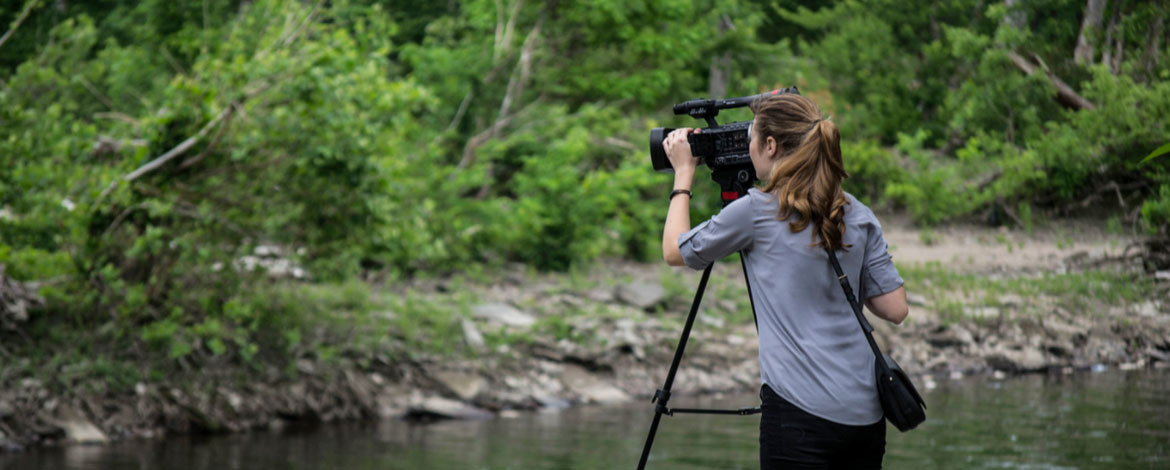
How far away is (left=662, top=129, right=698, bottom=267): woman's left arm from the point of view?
2.70 metres

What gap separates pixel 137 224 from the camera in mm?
8742

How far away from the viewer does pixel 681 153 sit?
2.94 metres

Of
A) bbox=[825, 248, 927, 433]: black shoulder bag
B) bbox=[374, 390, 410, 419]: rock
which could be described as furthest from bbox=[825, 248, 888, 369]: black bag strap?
bbox=[374, 390, 410, 419]: rock

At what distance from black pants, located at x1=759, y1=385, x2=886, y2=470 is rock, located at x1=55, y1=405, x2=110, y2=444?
7198mm

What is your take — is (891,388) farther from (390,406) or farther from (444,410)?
(390,406)

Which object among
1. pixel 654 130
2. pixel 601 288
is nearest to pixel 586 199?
pixel 601 288

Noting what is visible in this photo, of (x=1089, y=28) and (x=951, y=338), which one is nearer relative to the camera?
(x=1089, y=28)

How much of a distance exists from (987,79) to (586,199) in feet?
16.8

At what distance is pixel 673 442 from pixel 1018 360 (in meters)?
4.85

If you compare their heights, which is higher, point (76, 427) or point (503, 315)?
point (503, 315)

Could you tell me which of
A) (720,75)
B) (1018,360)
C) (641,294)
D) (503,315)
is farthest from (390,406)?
(720,75)

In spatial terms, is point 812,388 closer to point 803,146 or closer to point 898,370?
point 898,370

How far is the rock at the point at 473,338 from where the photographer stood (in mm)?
10898

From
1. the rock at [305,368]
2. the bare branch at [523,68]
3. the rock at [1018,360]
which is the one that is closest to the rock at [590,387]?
the rock at [305,368]
